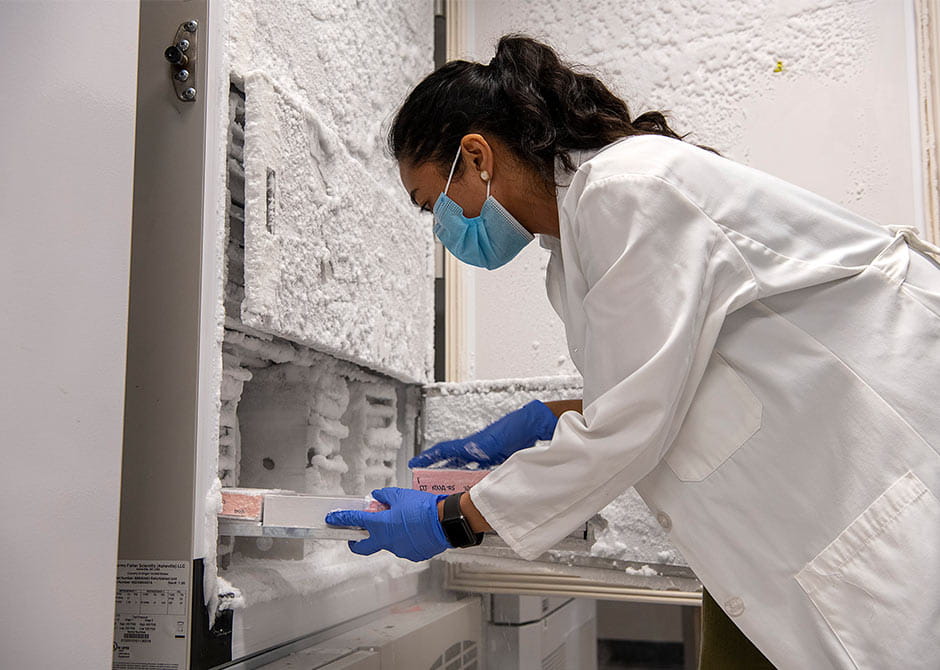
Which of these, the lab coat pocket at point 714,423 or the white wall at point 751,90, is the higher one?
the white wall at point 751,90

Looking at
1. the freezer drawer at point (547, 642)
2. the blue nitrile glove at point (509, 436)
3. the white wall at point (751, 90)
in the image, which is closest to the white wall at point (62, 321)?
the blue nitrile glove at point (509, 436)

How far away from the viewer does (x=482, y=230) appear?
3.95 feet

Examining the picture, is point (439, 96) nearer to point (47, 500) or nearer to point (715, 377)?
point (715, 377)

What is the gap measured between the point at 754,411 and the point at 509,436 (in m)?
0.62

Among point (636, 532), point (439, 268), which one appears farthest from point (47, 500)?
point (439, 268)

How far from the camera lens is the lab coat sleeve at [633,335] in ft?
3.06

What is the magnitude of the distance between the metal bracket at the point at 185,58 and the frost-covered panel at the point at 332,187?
58mm

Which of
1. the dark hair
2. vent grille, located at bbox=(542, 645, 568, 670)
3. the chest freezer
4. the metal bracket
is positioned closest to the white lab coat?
the dark hair

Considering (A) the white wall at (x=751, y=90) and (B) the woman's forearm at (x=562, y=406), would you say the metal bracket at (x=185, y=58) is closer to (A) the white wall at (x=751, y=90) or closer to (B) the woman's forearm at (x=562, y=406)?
(B) the woman's forearm at (x=562, y=406)

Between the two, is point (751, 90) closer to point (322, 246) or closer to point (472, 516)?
point (322, 246)

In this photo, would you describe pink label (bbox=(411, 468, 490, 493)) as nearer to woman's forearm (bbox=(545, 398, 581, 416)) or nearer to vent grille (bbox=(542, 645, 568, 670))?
woman's forearm (bbox=(545, 398, 581, 416))

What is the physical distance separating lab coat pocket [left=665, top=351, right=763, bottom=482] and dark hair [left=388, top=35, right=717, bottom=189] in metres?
0.34

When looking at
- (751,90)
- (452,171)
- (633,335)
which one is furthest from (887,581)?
(751,90)

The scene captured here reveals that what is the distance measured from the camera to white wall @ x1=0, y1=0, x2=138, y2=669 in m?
0.94
